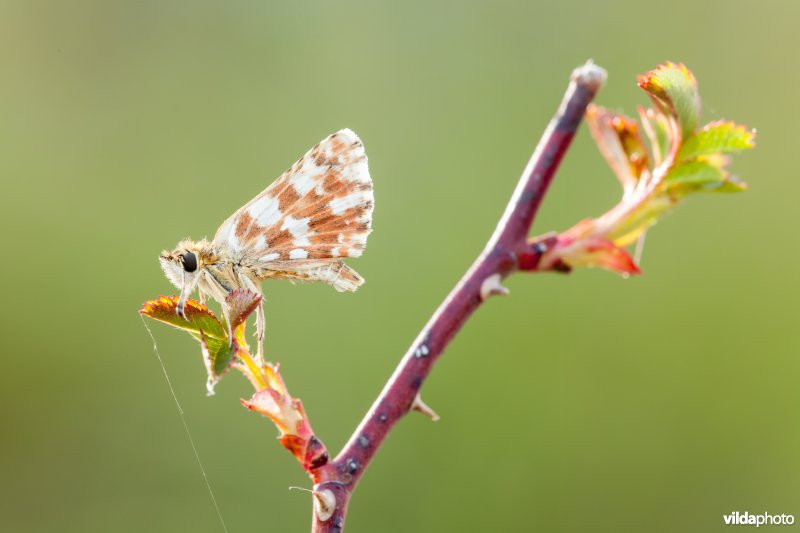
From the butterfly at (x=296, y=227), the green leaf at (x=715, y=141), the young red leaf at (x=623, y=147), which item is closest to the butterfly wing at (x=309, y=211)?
the butterfly at (x=296, y=227)

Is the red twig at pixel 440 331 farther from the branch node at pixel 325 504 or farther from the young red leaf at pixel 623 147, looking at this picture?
the young red leaf at pixel 623 147

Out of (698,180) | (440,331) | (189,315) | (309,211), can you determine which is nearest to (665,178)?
(698,180)

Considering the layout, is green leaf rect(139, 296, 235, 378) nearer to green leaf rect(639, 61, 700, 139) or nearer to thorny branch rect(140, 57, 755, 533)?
thorny branch rect(140, 57, 755, 533)

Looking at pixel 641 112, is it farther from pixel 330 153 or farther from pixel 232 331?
pixel 232 331

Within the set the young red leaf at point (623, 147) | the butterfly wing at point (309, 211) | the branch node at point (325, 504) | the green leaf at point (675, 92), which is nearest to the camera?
the branch node at point (325, 504)

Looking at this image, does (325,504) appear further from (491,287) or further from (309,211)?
(309,211)

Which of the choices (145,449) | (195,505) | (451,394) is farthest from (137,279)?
(451,394)

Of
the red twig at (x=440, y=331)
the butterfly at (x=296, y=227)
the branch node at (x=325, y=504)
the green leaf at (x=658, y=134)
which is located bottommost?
the branch node at (x=325, y=504)
